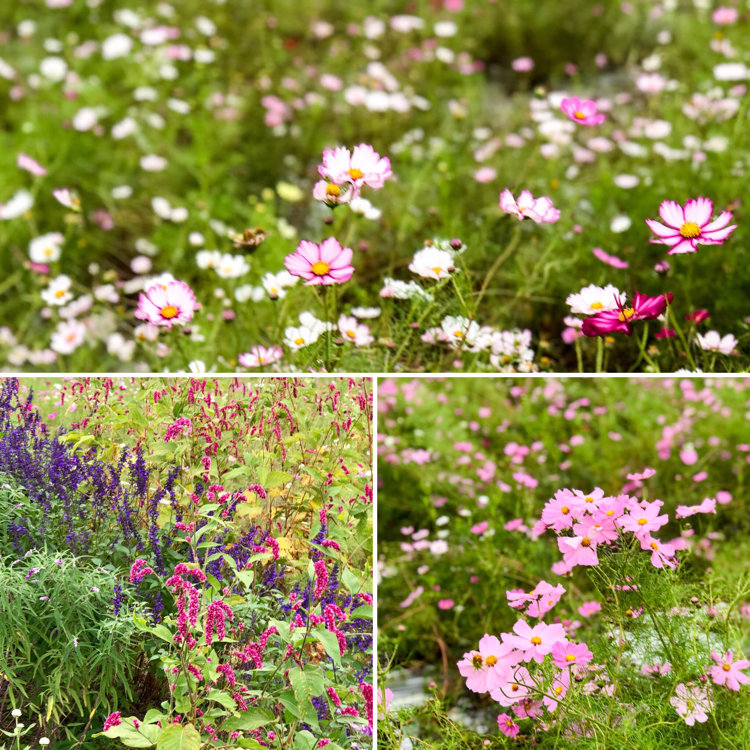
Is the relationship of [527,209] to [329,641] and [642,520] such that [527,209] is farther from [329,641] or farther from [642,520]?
[329,641]

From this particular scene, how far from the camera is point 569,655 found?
1.34 metres

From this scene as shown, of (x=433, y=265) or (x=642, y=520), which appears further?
(x=433, y=265)

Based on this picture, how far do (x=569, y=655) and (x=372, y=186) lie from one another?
2.92 feet

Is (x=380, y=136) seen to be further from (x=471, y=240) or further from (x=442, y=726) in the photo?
(x=442, y=726)

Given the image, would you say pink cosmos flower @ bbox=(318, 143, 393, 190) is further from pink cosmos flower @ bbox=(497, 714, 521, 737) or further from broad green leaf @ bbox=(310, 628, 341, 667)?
A: pink cosmos flower @ bbox=(497, 714, 521, 737)

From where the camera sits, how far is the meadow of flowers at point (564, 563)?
4.39 feet

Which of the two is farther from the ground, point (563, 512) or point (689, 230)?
point (689, 230)

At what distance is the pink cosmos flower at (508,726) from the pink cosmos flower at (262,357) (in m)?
0.84

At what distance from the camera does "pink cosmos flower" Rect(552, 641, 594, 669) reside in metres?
1.33

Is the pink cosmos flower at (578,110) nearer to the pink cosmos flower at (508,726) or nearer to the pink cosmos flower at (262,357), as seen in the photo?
the pink cosmos flower at (262,357)

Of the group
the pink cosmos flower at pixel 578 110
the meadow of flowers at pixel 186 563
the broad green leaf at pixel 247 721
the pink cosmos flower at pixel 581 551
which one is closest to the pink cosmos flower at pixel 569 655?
the pink cosmos flower at pixel 581 551

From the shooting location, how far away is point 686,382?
271 cm

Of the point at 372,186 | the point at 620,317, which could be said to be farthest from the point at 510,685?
the point at 372,186

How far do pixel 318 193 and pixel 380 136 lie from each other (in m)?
1.96
